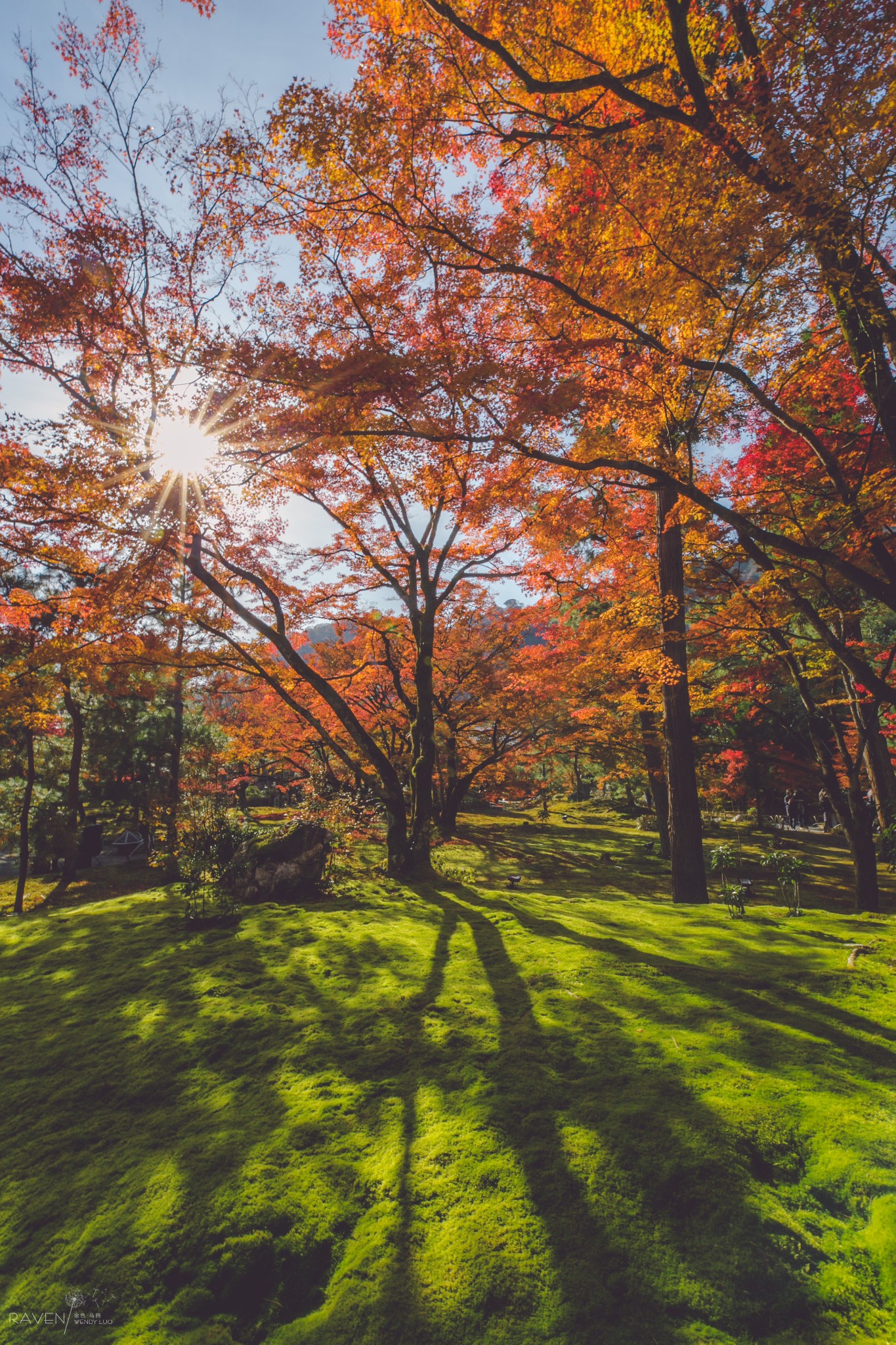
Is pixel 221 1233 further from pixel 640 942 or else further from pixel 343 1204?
pixel 640 942

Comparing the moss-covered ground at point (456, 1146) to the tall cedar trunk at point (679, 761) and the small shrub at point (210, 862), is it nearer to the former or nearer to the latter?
the small shrub at point (210, 862)

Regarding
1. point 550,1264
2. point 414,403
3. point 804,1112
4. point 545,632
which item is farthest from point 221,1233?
point 545,632

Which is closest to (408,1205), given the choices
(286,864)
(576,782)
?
(286,864)

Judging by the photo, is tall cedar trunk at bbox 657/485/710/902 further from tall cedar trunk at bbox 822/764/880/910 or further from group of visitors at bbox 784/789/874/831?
group of visitors at bbox 784/789/874/831

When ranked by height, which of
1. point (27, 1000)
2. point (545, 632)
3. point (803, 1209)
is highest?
point (545, 632)

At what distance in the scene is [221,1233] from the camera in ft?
6.31

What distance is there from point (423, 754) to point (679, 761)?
4141mm

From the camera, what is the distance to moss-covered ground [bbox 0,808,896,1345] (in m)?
1.63

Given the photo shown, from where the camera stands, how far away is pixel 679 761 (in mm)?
8000

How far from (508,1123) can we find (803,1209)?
1113 millimetres

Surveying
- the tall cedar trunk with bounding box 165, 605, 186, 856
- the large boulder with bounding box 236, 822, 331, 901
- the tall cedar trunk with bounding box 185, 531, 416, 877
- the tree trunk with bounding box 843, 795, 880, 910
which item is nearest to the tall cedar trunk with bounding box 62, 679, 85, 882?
the tall cedar trunk with bounding box 165, 605, 186, 856

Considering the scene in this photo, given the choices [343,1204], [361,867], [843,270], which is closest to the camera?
[343,1204]

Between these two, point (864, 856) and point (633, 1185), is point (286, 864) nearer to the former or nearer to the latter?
point (633, 1185)

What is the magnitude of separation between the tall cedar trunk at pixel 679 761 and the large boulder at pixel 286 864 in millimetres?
5114
